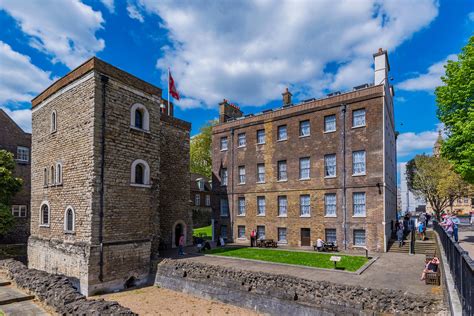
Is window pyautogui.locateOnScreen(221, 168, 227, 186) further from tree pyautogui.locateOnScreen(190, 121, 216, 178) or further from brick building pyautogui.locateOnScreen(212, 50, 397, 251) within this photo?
tree pyautogui.locateOnScreen(190, 121, 216, 178)

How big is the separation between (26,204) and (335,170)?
32.4m

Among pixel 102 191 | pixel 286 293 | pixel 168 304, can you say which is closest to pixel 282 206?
pixel 286 293

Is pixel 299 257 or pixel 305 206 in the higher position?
pixel 305 206

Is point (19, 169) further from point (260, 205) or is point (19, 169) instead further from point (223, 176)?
point (260, 205)

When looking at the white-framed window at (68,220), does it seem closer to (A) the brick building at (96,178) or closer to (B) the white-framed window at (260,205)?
(A) the brick building at (96,178)

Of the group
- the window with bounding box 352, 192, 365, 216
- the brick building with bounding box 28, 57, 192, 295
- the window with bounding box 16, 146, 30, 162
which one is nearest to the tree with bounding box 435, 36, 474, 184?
the window with bounding box 352, 192, 365, 216

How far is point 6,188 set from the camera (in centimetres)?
2523

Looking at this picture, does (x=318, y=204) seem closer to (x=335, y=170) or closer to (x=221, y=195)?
(x=335, y=170)

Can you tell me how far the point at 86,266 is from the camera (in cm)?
1588

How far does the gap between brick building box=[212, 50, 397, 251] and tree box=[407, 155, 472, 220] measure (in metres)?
16.7

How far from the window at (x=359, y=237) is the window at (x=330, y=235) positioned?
63.0 inches

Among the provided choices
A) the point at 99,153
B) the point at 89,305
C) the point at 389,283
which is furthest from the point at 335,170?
the point at 89,305

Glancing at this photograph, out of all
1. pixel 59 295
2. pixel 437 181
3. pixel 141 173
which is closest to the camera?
pixel 59 295

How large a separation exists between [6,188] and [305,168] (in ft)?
86.3
